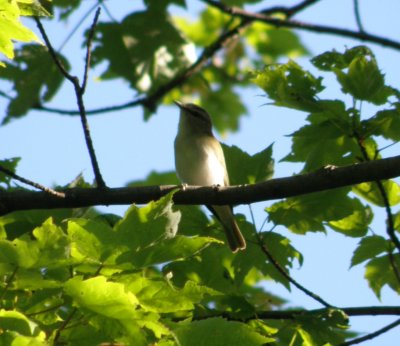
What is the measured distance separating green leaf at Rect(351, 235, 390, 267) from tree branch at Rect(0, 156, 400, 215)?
2.64 ft

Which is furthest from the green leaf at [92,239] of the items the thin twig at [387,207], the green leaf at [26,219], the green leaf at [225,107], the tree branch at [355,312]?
the green leaf at [225,107]

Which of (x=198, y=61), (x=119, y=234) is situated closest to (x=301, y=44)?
(x=198, y=61)

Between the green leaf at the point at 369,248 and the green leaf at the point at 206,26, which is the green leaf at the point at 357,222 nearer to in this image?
the green leaf at the point at 369,248

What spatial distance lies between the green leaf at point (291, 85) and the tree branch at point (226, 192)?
525 millimetres

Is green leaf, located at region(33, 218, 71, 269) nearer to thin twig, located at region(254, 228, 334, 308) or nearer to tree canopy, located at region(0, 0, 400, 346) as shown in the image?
tree canopy, located at region(0, 0, 400, 346)

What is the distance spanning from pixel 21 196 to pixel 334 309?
162 cm

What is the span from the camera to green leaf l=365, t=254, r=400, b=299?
173 inches

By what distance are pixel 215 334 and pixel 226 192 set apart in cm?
114

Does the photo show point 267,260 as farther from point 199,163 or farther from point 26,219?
point 199,163

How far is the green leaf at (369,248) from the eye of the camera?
14.1ft

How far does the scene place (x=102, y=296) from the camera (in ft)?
8.50

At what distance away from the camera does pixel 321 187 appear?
11.8 feet

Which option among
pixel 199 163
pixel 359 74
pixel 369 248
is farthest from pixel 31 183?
pixel 199 163

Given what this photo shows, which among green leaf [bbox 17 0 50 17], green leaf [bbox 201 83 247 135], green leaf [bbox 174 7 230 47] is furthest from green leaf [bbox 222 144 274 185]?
green leaf [bbox 201 83 247 135]
